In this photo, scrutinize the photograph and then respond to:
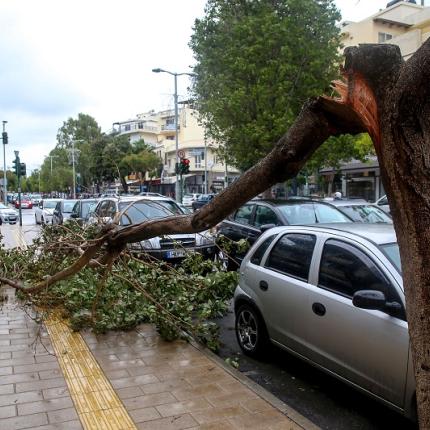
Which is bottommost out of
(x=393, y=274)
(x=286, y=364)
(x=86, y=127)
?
(x=286, y=364)

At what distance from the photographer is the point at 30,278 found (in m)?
6.63

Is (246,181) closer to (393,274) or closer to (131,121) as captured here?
(393,274)

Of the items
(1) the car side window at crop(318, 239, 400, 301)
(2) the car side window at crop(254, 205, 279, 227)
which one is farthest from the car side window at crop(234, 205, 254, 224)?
(1) the car side window at crop(318, 239, 400, 301)

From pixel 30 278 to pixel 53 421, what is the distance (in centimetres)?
327

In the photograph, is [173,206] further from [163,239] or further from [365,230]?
[365,230]

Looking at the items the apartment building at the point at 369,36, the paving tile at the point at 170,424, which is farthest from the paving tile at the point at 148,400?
the apartment building at the point at 369,36

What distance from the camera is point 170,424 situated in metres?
3.61

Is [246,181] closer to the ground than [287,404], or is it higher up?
higher up

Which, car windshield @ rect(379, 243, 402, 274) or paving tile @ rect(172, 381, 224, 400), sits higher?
car windshield @ rect(379, 243, 402, 274)

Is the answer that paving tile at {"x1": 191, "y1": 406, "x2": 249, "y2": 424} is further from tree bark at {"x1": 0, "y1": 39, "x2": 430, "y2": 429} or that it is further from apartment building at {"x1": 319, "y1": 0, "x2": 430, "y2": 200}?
apartment building at {"x1": 319, "y1": 0, "x2": 430, "y2": 200}

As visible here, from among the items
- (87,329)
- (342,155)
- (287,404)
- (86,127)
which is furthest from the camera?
(86,127)

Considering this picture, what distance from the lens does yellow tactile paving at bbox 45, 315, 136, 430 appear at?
12.1 feet

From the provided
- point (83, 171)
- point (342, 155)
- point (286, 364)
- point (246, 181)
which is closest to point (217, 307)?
point (286, 364)

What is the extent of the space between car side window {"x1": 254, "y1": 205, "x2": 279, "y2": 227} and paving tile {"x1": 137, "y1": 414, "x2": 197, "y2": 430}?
5753mm
